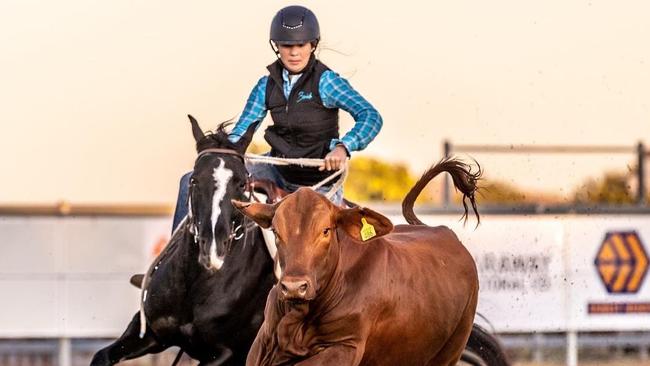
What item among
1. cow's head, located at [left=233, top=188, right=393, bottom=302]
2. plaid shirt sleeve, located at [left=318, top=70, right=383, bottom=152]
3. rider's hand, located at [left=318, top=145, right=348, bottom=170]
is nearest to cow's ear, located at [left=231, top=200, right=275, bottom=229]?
cow's head, located at [left=233, top=188, right=393, bottom=302]

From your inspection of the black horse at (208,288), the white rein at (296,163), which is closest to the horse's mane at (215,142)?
the black horse at (208,288)

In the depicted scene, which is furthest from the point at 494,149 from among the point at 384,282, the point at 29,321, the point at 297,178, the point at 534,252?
the point at 384,282

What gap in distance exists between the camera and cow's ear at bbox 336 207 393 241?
6.58m

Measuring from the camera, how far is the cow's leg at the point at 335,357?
6395mm

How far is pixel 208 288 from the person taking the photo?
805cm

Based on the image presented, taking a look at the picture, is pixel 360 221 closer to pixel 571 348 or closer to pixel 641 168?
pixel 571 348

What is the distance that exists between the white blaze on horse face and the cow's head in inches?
37.1

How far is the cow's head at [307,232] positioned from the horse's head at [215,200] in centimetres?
95

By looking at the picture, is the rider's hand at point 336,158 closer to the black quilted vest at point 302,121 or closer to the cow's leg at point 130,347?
the black quilted vest at point 302,121

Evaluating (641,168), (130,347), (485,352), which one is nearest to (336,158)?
(130,347)

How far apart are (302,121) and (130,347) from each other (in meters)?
1.43

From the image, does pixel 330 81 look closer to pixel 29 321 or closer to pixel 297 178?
pixel 297 178

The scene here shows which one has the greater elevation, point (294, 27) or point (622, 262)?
point (294, 27)

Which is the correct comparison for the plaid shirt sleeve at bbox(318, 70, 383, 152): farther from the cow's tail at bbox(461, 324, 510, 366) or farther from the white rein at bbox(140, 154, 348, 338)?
the cow's tail at bbox(461, 324, 510, 366)
